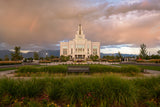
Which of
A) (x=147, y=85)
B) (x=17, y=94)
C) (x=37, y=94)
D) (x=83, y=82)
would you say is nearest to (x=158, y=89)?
(x=147, y=85)

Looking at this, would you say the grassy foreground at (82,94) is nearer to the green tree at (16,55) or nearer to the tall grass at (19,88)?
the tall grass at (19,88)

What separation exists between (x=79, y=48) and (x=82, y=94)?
78.1 meters

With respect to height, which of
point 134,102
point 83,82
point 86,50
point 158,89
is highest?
point 86,50

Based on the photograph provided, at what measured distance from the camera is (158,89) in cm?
380

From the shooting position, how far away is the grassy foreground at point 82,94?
11.2 feet

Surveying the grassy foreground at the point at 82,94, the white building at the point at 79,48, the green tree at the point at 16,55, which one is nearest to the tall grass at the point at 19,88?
the grassy foreground at the point at 82,94

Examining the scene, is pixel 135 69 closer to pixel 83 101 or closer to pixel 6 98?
pixel 83 101

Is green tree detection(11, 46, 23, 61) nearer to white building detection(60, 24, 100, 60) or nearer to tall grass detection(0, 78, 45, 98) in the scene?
tall grass detection(0, 78, 45, 98)

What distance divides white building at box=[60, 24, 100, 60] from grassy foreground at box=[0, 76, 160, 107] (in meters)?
74.3

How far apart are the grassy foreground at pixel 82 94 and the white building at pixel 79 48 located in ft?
244

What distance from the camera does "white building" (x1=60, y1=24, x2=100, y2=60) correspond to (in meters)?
80.5

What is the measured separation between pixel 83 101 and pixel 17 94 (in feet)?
8.46

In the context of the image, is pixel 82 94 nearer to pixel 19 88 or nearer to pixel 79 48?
pixel 19 88

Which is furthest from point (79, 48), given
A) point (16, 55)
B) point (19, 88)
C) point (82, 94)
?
point (82, 94)
